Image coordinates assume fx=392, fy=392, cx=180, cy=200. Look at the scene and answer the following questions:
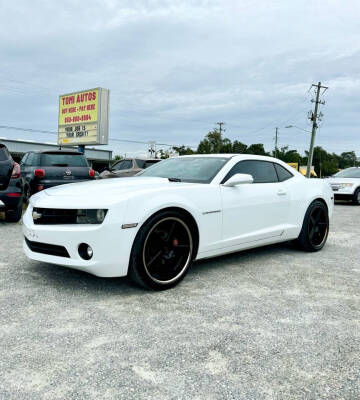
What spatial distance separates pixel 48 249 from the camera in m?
3.51

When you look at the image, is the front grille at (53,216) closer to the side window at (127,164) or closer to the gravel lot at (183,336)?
the gravel lot at (183,336)

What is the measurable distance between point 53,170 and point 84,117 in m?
13.9

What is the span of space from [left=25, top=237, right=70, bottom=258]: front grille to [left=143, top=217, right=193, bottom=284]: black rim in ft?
2.33

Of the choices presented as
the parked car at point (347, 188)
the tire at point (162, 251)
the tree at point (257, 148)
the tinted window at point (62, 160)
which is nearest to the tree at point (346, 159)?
the tree at point (257, 148)

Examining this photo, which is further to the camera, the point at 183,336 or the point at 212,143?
the point at 212,143

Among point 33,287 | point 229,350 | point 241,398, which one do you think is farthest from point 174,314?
A: point 33,287

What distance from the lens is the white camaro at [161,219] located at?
328 cm

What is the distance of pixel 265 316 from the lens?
9.86 feet

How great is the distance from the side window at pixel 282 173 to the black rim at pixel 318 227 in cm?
61

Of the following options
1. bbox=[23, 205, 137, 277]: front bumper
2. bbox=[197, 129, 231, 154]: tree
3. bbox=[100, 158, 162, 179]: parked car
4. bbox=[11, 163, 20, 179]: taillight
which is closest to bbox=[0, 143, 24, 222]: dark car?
bbox=[11, 163, 20, 179]: taillight

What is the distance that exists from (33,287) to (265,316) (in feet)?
6.76

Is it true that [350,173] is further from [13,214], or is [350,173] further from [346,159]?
[346,159]

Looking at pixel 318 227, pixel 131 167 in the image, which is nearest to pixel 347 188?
pixel 131 167

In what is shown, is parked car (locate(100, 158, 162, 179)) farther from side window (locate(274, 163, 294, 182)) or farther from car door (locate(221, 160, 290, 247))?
car door (locate(221, 160, 290, 247))
